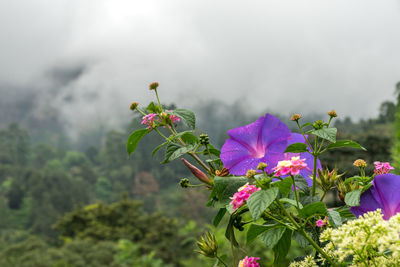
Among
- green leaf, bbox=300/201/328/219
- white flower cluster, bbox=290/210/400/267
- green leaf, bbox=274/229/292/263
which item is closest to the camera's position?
white flower cluster, bbox=290/210/400/267

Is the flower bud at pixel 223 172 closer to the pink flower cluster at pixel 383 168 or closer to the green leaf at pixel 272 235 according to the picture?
the green leaf at pixel 272 235

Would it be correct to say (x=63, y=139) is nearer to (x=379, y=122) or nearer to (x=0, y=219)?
(x=0, y=219)

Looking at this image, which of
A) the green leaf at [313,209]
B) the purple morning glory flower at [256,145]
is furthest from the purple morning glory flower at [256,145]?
the green leaf at [313,209]

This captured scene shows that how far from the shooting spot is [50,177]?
28.3m

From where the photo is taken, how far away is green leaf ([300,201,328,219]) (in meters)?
0.50

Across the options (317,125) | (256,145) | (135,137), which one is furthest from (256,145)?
(135,137)

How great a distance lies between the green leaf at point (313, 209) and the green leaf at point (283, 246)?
0.10m

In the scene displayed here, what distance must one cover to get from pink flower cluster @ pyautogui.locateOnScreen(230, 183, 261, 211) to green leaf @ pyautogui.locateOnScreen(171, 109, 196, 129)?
9.0 inches

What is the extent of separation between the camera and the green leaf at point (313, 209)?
1.65 ft

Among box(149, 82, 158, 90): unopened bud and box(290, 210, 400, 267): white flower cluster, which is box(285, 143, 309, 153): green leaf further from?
box(149, 82, 158, 90): unopened bud

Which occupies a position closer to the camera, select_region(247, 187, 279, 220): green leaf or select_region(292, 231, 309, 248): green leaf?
select_region(247, 187, 279, 220): green leaf

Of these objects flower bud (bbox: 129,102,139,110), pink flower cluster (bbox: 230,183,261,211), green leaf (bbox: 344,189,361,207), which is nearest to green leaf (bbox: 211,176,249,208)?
pink flower cluster (bbox: 230,183,261,211)

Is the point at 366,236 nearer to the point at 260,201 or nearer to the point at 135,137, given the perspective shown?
the point at 260,201

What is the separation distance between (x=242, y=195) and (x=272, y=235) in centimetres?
9
